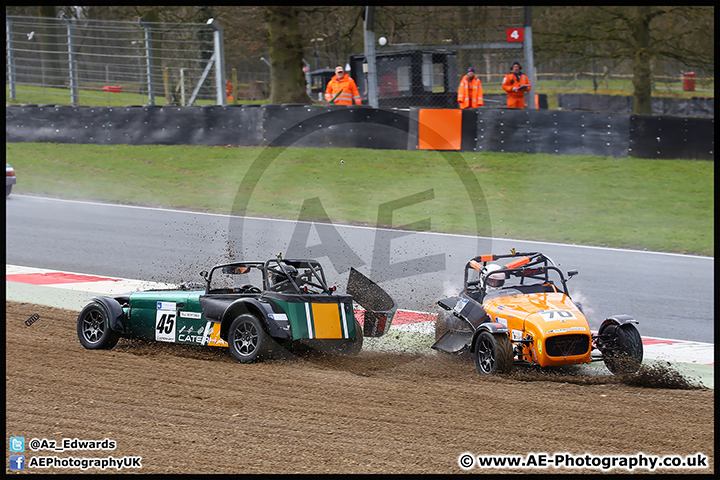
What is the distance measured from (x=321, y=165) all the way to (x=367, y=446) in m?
12.9

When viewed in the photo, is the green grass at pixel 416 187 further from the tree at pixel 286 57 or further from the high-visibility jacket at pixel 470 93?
the tree at pixel 286 57

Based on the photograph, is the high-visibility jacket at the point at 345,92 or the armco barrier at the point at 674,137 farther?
the high-visibility jacket at the point at 345,92

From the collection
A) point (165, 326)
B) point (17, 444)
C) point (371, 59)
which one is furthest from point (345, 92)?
point (17, 444)

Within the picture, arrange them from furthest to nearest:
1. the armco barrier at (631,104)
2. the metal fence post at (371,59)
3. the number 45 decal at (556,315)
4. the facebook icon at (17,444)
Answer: the armco barrier at (631,104), the metal fence post at (371,59), the number 45 decal at (556,315), the facebook icon at (17,444)

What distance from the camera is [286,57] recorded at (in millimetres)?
22625

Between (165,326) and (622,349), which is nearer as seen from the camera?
(622,349)

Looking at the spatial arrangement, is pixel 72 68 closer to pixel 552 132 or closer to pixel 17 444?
pixel 552 132

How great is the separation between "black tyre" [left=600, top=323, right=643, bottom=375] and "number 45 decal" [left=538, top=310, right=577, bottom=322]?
1.63 feet

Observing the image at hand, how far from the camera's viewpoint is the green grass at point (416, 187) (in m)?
14.6

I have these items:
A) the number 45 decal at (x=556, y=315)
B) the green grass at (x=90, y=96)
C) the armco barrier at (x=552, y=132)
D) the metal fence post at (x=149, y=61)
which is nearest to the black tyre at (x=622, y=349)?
the number 45 decal at (x=556, y=315)

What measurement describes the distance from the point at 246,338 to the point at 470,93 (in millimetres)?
13541

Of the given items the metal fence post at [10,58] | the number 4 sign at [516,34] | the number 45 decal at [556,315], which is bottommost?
the number 45 decal at [556,315]

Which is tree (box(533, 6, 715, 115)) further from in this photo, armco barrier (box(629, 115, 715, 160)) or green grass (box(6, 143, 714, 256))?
green grass (box(6, 143, 714, 256))

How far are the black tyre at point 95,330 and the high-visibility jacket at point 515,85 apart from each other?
13096 mm
